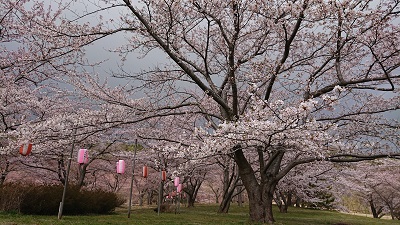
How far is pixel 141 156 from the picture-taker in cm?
1842

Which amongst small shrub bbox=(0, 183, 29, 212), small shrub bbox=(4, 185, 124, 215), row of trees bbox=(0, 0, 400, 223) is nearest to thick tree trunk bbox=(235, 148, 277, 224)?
row of trees bbox=(0, 0, 400, 223)

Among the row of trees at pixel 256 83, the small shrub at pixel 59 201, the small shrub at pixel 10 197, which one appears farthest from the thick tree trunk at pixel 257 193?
Result: the small shrub at pixel 10 197

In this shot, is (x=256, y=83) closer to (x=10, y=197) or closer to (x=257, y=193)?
(x=257, y=193)

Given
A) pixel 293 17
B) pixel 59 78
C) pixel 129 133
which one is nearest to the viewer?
pixel 293 17

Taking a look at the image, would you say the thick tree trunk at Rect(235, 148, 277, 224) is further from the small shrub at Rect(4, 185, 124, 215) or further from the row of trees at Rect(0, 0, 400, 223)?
the small shrub at Rect(4, 185, 124, 215)

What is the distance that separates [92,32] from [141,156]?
11.9m

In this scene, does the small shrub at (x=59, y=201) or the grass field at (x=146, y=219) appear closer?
the grass field at (x=146, y=219)

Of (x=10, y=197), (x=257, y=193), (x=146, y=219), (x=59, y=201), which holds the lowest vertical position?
(x=146, y=219)

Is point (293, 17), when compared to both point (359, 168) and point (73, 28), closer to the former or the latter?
point (73, 28)

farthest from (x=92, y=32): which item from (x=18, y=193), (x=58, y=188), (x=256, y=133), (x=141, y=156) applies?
(x=141, y=156)

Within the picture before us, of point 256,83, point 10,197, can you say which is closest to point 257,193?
point 256,83

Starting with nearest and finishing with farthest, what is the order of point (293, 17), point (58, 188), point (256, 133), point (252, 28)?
point (256, 133)
point (293, 17)
point (252, 28)
point (58, 188)

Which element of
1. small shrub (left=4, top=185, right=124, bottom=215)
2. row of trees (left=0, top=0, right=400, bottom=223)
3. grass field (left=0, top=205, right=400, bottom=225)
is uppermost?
row of trees (left=0, top=0, right=400, bottom=223)

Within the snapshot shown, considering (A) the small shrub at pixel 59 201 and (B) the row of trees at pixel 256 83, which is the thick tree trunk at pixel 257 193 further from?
(A) the small shrub at pixel 59 201
